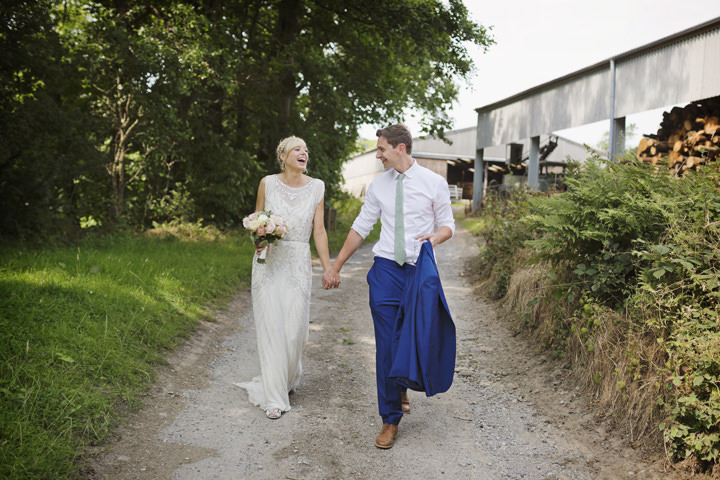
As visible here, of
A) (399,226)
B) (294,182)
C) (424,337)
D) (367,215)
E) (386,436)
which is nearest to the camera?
(424,337)

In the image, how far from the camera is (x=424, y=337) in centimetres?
425

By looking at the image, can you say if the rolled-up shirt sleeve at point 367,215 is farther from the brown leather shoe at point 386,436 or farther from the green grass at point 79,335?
the green grass at point 79,335

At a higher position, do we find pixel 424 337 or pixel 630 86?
pixel 630 86

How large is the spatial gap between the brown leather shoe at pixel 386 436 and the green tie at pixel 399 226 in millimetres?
1308

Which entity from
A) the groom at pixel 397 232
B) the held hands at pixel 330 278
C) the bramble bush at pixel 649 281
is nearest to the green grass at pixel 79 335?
the held hands at pixel 330 278

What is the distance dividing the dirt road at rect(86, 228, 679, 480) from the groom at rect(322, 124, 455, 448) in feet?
1.64

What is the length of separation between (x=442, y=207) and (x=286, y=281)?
1.74 meters

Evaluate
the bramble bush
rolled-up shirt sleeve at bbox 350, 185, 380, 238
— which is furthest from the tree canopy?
the bramble bush

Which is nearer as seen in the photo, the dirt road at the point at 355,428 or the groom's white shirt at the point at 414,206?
the dirt road at the point at 355,428

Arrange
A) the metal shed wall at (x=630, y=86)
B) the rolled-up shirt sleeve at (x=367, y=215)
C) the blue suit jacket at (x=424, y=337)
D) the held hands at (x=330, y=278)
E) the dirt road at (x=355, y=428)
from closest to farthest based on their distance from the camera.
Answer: the dirt road at (x=355, y=428) < the blue suit jacket at (x=424, y=337) < the rolled-up shirt sleeve at (x=367, y=215) < the held hands at (x=330, y=278) < the metal shed wall at (x=630, y=86)

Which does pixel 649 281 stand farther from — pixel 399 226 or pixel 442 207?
pixel 399 226

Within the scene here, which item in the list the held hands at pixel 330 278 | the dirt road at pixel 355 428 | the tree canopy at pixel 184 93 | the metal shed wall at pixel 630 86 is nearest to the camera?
the dirt road at pixel 355 428

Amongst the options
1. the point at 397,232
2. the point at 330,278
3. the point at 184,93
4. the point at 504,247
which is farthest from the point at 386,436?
the point at 184,93

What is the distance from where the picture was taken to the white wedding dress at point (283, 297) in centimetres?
520
